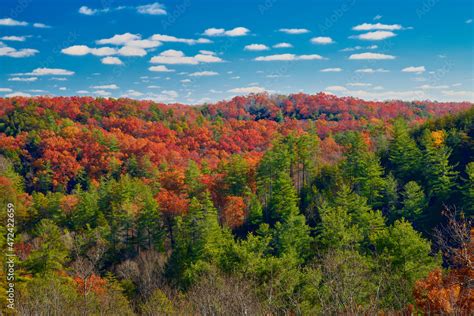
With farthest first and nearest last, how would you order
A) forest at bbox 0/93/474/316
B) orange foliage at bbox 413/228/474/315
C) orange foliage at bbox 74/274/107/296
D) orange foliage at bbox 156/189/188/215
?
orange foliage at bbox 156/189/188/215 → orange foliage at bbox 74/274/107/296 → forest at bbox 0/93/474/316 → orange foliage at bbox 413/228/474/315

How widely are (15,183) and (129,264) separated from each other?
111 feet

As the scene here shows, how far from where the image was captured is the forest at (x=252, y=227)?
21269 millimetres

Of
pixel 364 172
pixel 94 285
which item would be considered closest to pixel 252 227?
pixel 364 172

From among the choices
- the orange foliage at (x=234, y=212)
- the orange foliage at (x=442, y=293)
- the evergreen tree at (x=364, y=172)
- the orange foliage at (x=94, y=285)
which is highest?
the evergreen tree at (x=364, y=172)

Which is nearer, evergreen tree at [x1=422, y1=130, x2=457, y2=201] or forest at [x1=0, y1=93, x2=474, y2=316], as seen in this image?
forest at [x1=0, y1=93, x2=474, y2=316]

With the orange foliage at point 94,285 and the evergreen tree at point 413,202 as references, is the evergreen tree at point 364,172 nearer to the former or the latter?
the evergreen tree at point 413,202

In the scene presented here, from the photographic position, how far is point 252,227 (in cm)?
4859

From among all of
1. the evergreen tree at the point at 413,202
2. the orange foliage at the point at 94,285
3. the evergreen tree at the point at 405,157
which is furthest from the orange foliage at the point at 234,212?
the evergreen tree at the point at 405,157

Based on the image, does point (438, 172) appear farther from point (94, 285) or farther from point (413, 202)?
point (94, 285)

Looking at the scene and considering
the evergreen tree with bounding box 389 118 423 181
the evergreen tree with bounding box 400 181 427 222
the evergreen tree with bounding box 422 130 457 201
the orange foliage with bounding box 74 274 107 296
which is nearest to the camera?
the orange foliage with bounding box 74 274 107 296

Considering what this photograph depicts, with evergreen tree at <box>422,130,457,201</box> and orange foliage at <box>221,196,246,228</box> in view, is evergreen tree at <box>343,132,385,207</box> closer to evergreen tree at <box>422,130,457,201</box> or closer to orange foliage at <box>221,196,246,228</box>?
evergreen tree at <box>422,130,457,201</box>

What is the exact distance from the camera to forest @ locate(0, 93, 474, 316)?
69.8 feet

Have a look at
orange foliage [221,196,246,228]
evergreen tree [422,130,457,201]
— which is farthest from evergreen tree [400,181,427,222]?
orange foliage [221,196,246,228]

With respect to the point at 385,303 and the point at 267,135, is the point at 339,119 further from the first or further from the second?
the point at 385,303
